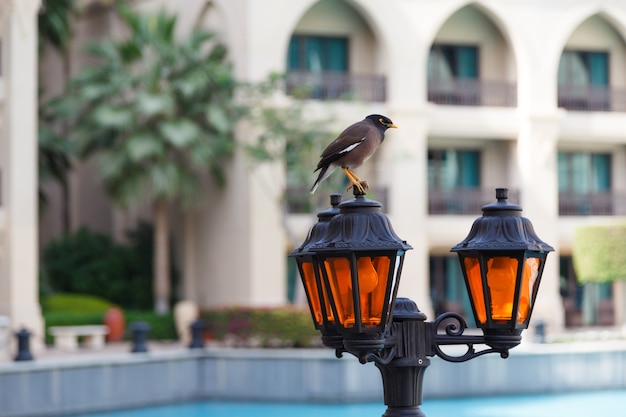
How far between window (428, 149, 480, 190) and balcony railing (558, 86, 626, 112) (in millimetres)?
2816

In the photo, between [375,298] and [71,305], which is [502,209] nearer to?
[375,298]

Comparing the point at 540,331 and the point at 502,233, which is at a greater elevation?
the point at 502,233

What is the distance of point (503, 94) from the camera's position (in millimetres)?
31969

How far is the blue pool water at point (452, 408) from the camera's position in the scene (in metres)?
19.5

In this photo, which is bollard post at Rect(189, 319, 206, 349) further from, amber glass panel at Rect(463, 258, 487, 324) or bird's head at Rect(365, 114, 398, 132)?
amber glass panel at Rect(463, 258, 487, 324)

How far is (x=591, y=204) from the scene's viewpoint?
108 ft

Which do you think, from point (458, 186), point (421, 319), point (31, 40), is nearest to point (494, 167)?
point (458, 186)

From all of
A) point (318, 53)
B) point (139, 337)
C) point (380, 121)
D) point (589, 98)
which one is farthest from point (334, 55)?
point (380, 121)

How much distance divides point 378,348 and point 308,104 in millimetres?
25132

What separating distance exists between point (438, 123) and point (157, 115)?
270 inches

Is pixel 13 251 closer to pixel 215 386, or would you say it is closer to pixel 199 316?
pixel 199 316

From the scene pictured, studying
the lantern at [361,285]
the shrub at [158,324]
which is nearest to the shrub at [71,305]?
the shrub at [158,324]

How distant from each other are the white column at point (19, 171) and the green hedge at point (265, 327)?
3.74 metres

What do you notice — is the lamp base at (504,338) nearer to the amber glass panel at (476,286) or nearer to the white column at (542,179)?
the amber glass panel at (476,286)
